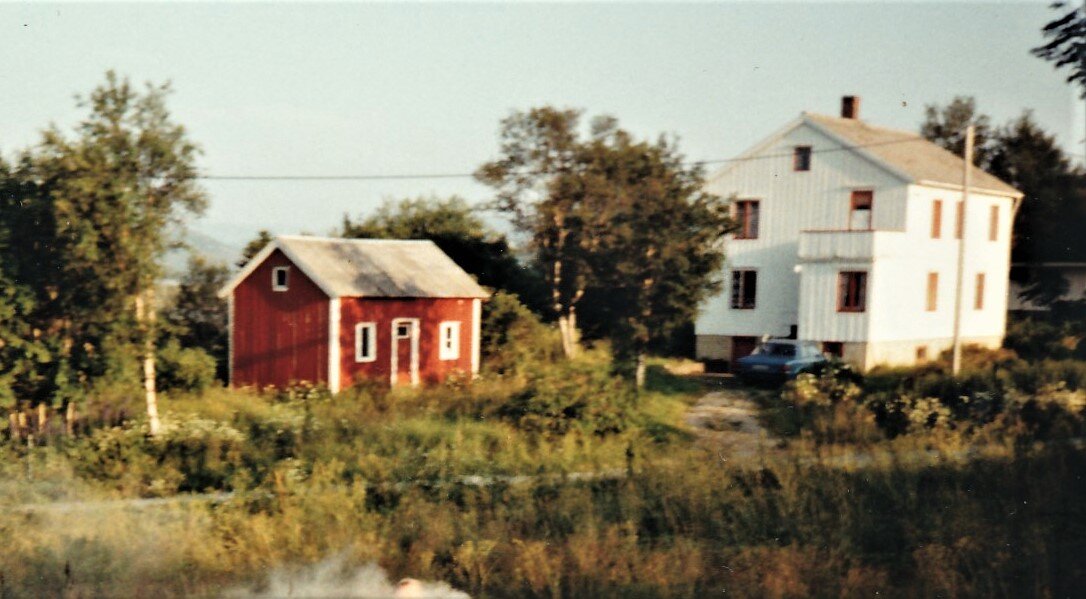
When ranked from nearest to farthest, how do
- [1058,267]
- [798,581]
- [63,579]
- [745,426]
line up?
[798,581] → [63,579] → [1058,267] → [745,426]

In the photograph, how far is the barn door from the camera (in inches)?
567

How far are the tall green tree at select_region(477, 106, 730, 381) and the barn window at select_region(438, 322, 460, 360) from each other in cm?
186

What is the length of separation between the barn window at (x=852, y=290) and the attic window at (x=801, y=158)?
2061mm

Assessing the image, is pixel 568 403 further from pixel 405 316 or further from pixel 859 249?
pixel 859 249

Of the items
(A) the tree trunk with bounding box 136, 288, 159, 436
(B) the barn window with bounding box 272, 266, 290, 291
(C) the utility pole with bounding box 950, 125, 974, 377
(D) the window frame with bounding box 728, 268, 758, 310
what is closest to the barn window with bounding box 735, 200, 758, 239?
Result: (D) the window frame with bounding box 728, 268, 758, 310

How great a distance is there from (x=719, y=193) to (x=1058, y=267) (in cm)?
529

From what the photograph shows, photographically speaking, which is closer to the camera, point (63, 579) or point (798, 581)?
point (798, 581)

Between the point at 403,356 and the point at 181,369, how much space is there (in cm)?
347

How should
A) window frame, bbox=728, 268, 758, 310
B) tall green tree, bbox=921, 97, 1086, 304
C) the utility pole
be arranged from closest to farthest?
tall green tree, bbox=921, 97, 1086, 304
window frame, bbox=728, 268, 758, 310
the utility pole

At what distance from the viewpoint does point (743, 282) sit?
14.8m

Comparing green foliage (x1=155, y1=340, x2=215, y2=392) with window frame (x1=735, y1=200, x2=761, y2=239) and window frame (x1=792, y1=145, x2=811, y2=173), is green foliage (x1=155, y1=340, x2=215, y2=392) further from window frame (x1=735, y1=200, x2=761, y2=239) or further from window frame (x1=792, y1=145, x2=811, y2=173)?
window frame (x1=792, y1=145, x2=811, y2=173)

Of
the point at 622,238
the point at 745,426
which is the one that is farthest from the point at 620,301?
the point at 745,426

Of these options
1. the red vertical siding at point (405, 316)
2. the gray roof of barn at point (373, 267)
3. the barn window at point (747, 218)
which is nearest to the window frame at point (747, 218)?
the barn window at point (747, 218)

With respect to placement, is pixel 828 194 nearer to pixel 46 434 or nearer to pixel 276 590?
pixel 276 590
